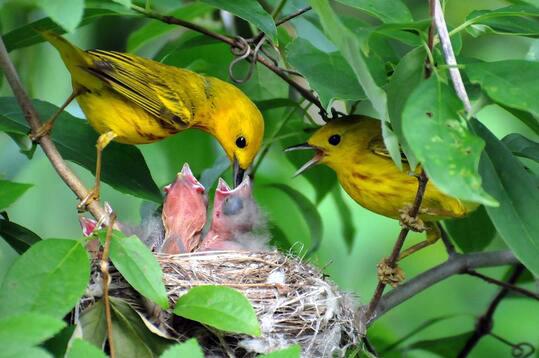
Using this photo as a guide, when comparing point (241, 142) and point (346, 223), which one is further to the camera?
point (346, 223)

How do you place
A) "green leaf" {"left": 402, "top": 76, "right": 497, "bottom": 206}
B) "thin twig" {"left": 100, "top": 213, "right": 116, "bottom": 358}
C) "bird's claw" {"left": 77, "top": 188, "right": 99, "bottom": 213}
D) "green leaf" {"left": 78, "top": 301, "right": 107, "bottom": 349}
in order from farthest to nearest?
"bird's claw" {"left": 77, "top": 188, "right": 99, "bottom": 213}, "green leaf" {"left": 78, "top": 301, "right": 107, "bottom": 349}, "thin twig" {"left": 100, "top": 213, "right": 116, "bottom": 358}, "green leaf" {"left": 402, "top": 76, "right": 497, "bottom": 206}

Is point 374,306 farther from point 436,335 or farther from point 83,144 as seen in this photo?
point 436,335

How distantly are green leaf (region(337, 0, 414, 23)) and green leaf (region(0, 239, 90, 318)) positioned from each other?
115 centimetres

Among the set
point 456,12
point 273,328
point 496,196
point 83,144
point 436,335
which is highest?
point 456,12

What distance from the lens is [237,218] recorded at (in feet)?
15.0

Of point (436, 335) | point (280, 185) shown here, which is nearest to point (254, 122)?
point (280, 185)

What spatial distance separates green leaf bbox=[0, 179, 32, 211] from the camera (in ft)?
8.99

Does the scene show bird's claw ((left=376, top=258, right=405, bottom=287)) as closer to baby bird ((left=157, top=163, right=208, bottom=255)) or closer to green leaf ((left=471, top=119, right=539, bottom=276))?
green leaf ((left=471, top=119, right=539, bottom=276))

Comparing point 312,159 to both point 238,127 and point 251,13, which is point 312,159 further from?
point 251,13

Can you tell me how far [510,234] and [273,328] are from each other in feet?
3.56

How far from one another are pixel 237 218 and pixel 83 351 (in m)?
2.44

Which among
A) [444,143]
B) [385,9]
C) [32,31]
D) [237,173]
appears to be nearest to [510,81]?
[444,143]

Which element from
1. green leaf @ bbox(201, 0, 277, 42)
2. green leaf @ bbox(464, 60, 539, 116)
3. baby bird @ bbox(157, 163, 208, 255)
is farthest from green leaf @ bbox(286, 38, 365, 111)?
baby bird @ bbox(157, 163, 208, 255)

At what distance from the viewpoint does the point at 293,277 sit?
152 inches
